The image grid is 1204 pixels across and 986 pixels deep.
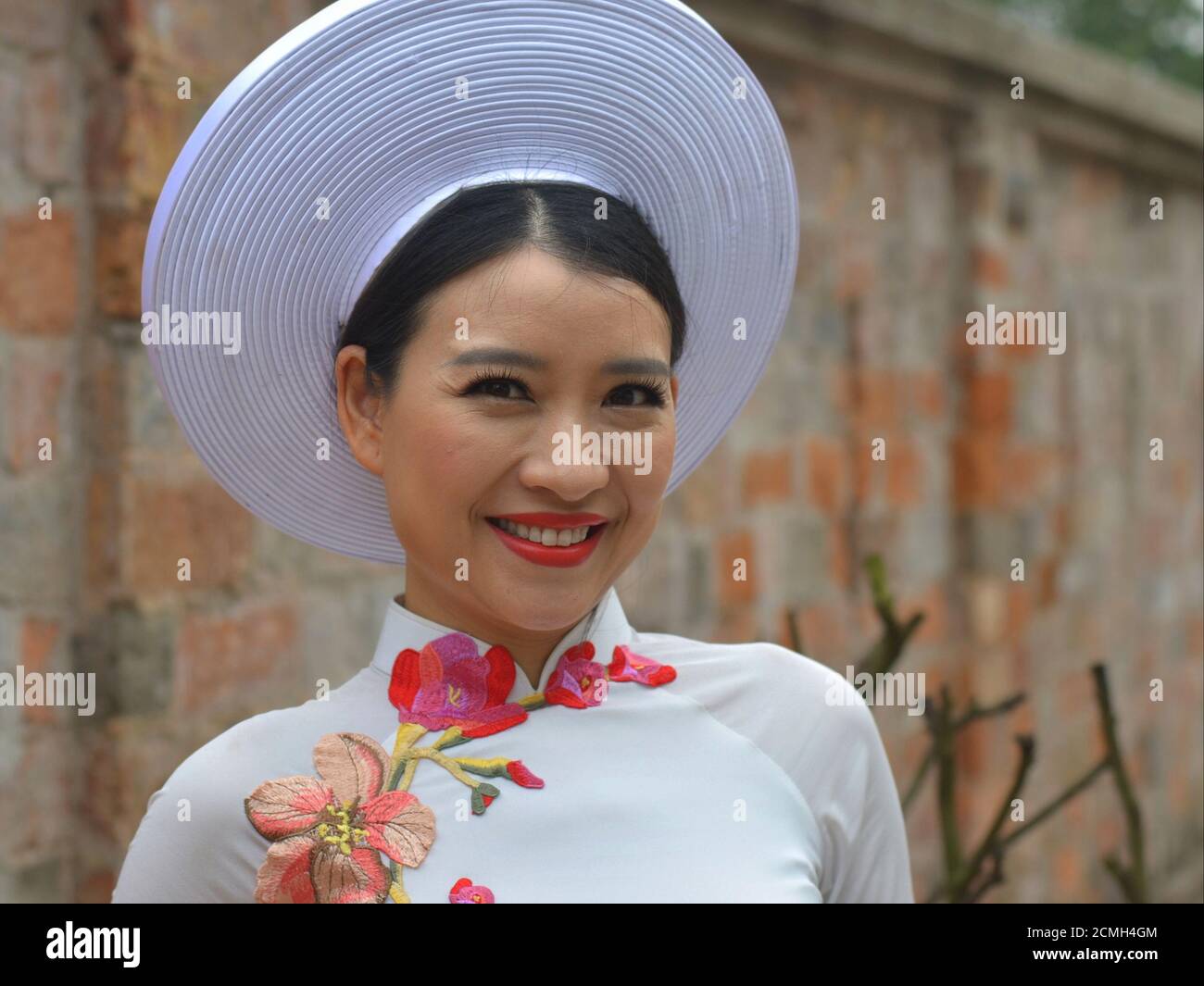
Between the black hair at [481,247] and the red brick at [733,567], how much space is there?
226 cm

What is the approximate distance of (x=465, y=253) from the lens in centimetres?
134

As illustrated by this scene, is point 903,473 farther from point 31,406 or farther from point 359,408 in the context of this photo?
point 359,408

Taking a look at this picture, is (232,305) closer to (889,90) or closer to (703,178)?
(703,178)

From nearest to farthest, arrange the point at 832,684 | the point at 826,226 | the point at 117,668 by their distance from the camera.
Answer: the point at 832,684
the point at 117,668
the point at 826,226

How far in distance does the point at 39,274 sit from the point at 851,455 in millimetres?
2442

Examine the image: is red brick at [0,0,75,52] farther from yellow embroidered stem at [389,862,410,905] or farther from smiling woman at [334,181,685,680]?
yellow embroidered stem at [389,862,410,905]

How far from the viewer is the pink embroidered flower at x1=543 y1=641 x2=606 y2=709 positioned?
143 cm

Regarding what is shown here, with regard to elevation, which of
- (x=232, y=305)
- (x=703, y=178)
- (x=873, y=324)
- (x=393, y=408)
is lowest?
(x=393, y=408)

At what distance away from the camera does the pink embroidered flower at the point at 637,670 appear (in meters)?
1.49

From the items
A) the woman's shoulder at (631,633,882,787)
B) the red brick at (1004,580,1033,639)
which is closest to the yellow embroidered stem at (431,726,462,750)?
the woman's shoulder at (631,633,882,787)

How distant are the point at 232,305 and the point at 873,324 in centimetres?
297

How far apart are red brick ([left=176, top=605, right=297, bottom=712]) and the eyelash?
1147 mm

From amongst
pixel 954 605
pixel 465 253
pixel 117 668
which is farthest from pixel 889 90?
pixel 465 253

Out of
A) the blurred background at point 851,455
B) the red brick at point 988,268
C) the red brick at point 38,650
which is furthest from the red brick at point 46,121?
the red brick at point 988,268
